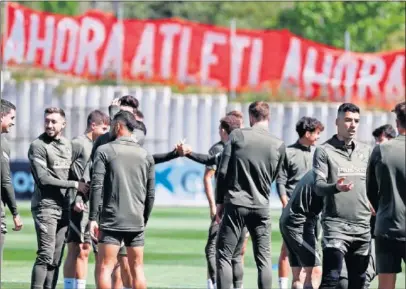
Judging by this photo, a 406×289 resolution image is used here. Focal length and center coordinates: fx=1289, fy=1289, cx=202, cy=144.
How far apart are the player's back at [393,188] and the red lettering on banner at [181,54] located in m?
26.8

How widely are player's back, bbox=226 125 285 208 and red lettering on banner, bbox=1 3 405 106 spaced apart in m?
24.2

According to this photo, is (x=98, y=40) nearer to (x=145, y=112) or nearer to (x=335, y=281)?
(x=145, y=112)

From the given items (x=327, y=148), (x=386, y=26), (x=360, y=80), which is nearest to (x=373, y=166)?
(x=327, y=148)

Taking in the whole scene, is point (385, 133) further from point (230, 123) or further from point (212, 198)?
point (212, 198)

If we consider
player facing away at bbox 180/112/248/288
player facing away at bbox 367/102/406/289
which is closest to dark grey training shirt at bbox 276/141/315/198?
player facing away at bbox 180/112/248/288

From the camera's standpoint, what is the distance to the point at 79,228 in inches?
584

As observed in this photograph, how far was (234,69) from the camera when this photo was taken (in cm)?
3881

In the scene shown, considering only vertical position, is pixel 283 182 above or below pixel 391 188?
below

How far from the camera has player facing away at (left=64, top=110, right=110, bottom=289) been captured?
1465cm

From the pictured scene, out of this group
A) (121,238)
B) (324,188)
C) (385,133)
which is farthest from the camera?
(385,133)

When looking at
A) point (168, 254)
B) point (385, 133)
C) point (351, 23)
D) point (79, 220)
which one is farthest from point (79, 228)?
point (351, 23)

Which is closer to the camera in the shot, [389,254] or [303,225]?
[389,254]

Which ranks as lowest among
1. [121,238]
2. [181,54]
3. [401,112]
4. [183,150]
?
[121,238]

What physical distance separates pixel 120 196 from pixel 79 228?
2.25 m
